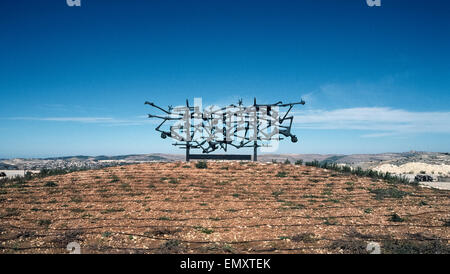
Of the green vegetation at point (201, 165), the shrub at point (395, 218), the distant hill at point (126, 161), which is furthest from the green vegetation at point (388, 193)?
the distant hill at point (126, 161)

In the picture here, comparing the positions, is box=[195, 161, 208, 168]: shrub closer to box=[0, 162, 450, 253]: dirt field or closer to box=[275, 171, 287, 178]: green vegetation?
box=[0, 162, 450, 253]: dirt field

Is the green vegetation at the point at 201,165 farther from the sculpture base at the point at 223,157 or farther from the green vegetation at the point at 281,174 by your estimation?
the green vegetation at the point at 281,174

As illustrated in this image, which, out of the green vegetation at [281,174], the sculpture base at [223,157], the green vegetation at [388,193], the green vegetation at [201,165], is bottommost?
the green vegetation at [388,193]

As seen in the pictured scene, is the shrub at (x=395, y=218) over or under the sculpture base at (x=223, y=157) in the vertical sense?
under

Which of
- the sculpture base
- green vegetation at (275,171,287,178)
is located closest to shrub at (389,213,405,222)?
green vegetation at (275,171,287,178)

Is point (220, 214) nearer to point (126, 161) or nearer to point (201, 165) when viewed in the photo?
point (201, 165)

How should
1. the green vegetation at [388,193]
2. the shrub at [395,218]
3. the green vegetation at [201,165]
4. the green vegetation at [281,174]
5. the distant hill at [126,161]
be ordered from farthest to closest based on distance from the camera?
the distant hill at [126,161] < the green vegetation at [201,165] < the green vegetation at [281,174] < the green vegetation at [388,193] < the shrub at [395,218]

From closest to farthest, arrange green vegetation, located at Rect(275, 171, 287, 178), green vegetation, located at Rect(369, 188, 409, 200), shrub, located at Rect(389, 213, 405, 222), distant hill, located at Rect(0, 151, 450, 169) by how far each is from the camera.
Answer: shrub, located at Rect(389, 213, 405, 222)
green vegetation, located at Rect(369, 188, 409, 200)
green vegetation, located at Rect(275, 171, 287, 178)
distant hill, located at Rect(0, 151, 450, 169)
